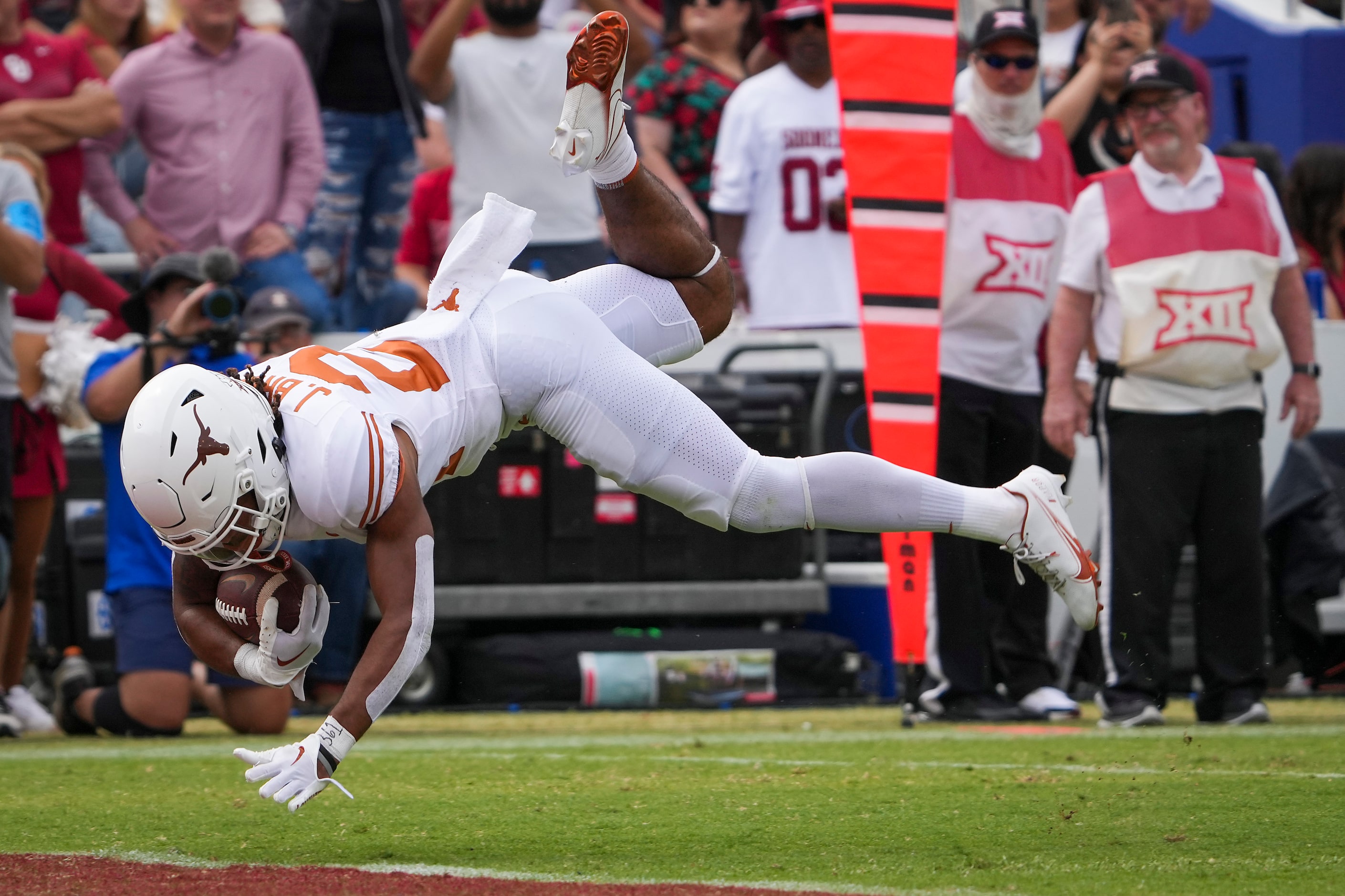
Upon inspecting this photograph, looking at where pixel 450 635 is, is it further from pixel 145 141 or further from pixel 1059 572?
pixel 1059 572

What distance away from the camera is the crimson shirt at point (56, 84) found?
740cm

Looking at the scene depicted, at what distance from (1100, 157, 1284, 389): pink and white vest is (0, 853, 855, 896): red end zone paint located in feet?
11.3

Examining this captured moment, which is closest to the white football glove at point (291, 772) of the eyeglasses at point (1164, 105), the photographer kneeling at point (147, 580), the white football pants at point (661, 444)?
the white football pants at point (661, 444)

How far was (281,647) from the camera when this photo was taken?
12.4 feet

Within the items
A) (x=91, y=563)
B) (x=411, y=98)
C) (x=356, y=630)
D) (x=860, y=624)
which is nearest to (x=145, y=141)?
(x=411, y=98)

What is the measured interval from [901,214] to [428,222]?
3.06m

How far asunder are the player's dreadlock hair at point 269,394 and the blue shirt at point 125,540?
2.46m

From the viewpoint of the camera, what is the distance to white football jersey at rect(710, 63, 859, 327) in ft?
25.0

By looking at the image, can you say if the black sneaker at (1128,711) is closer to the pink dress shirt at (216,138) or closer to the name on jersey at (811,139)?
the name on jersey at (811,139)

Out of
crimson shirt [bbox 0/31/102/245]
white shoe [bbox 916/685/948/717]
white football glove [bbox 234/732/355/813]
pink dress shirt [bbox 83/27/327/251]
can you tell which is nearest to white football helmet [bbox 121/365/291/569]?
white football glove [bbox 234/732/355/813]

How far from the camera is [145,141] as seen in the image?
7.63 m

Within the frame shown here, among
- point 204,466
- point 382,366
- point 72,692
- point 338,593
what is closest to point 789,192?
point 338,593

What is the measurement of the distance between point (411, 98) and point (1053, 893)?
5.44 meters

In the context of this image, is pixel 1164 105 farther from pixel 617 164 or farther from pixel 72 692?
pixel 72 692
